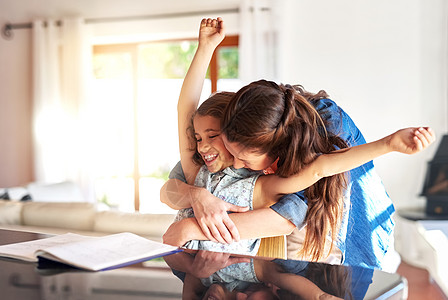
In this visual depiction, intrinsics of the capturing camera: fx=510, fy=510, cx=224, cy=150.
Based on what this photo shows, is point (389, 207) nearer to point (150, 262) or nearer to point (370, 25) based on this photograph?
point (150, 262)

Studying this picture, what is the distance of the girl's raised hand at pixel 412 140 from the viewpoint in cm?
93

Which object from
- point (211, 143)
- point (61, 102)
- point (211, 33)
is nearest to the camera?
point (211, 143)

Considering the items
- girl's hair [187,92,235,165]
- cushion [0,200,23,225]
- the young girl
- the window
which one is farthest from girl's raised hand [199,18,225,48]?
the window

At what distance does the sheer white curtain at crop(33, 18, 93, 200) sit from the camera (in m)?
5.44

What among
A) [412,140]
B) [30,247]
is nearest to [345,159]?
[412,140]

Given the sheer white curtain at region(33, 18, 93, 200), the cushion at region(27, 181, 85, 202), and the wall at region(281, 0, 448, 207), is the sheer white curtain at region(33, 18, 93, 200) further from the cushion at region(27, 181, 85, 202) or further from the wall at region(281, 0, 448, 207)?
the wall at region(281, 0, 448, 207)

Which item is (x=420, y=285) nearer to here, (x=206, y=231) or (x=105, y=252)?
(x=206, y=231)

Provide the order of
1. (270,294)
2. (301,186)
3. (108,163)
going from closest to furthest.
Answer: (270,294) → (301,186) → (108,163)

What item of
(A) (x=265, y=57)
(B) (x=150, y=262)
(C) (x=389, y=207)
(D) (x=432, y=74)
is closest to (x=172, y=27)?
(A) (x=265, y=57)

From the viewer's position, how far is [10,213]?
3.06 metres

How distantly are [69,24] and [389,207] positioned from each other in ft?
15.8

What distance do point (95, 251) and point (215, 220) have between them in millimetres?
323

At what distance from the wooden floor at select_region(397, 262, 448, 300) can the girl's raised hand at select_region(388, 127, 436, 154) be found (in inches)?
98.7

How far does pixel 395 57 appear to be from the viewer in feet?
15.4
